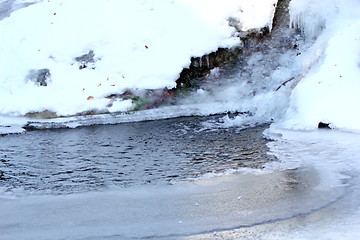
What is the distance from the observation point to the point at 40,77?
9312 mm

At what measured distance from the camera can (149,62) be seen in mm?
9305

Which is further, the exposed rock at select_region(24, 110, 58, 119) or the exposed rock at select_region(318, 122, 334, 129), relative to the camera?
the exposed rock at select_region(24, 110, 58, 119)

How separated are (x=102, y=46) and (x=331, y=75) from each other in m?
4.88

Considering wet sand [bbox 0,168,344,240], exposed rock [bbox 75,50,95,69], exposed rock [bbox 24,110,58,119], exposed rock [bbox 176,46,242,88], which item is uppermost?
exposed rock [bbox 75,50,95,69]

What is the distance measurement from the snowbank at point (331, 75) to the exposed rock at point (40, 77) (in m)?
4.99

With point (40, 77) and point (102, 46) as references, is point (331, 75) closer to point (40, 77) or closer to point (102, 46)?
point (102, 46)

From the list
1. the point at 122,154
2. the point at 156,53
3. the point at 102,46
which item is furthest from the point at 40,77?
the point at 122,154

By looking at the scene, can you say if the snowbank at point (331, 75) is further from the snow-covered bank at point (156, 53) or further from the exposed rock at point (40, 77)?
the exposed rock at point (40, 77)

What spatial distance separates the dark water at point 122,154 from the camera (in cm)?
534

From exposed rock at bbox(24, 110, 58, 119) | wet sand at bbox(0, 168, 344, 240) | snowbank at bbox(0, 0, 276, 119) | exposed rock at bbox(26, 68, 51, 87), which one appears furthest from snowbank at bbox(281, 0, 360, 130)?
exposed rock at bbox(26, 68, 51, 87)

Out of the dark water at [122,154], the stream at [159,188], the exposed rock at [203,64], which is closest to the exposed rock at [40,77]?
the dark water at [122,154]

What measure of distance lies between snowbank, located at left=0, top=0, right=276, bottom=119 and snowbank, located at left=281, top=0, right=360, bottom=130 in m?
1.54

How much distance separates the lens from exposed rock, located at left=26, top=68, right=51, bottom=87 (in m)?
9.23

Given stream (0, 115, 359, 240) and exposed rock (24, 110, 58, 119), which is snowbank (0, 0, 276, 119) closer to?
exposed rock (24, 110, 58, 119)
